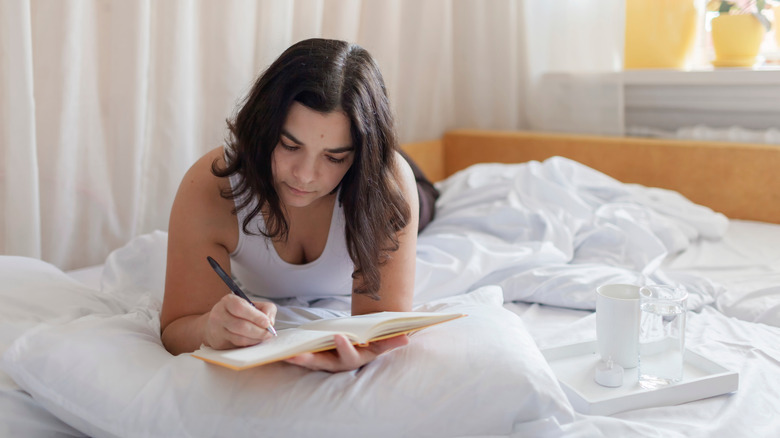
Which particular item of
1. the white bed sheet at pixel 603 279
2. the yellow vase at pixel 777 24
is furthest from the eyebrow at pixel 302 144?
the yellow vase at pixel 777 24

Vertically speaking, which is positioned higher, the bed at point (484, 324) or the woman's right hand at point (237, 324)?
the woman's right hand at point (237, 324)

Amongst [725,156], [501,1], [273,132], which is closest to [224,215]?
[273,132]

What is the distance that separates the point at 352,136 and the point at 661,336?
1.68 ft

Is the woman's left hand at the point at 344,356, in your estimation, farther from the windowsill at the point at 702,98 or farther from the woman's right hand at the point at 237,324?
the windowsill at the point at 702,98

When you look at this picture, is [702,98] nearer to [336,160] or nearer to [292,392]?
[336,160]

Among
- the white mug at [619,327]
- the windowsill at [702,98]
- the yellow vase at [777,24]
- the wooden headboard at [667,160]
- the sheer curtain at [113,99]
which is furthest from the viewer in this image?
the yellow vase at [777,24]

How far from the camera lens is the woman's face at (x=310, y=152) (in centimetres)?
96

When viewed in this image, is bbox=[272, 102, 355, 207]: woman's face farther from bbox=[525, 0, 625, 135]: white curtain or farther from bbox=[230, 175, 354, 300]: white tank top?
bbox=[525, 0, 625, 135]: white curtain

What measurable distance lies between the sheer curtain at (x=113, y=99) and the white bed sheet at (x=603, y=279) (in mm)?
144

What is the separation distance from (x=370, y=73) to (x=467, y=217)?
2.54ft

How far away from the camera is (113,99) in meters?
1.55

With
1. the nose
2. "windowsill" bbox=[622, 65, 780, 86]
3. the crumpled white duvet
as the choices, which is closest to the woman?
the nose

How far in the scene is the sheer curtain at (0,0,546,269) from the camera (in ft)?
4.52

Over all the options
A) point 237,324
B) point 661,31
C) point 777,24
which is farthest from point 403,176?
point 777,24
